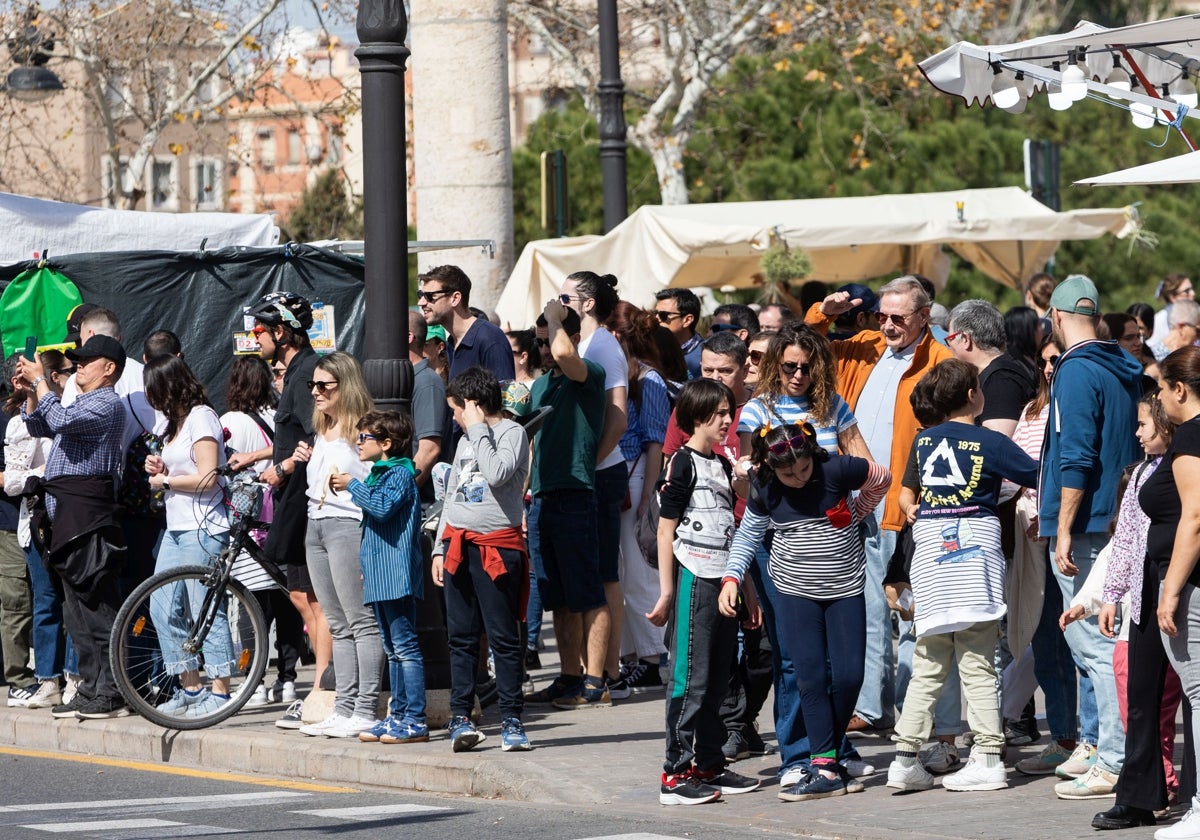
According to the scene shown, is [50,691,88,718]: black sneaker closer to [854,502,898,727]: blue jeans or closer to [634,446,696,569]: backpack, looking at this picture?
[634,446,696,569]: backpack

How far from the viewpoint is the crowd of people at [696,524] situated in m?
7.69

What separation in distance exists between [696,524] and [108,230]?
6.37m

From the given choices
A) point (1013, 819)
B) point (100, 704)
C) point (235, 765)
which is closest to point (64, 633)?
point (100, 704)

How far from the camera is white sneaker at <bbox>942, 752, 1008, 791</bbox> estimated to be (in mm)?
7793

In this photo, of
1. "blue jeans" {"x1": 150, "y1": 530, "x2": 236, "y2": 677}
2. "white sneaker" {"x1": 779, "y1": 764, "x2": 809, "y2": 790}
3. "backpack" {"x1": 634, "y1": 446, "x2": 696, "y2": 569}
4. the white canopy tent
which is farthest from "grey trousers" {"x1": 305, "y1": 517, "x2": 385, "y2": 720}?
the white canopy tent

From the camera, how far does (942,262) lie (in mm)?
18188

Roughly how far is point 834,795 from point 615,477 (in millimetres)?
3024

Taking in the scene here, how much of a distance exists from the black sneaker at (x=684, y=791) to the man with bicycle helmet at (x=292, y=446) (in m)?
2.53

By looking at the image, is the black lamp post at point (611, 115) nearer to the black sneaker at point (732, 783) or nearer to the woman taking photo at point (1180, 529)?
the black sneaker at point (732, 783)

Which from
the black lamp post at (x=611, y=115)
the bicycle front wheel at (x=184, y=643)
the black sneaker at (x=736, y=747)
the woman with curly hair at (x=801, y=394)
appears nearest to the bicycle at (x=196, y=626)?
the bicycle front wheel at (x=184, y=643)

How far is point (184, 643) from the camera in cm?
973

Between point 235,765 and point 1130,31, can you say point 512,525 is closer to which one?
point 235,765

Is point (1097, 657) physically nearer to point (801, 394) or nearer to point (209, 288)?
point (801, 394)

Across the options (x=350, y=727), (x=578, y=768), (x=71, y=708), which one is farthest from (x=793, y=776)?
(x=71, y=708)
